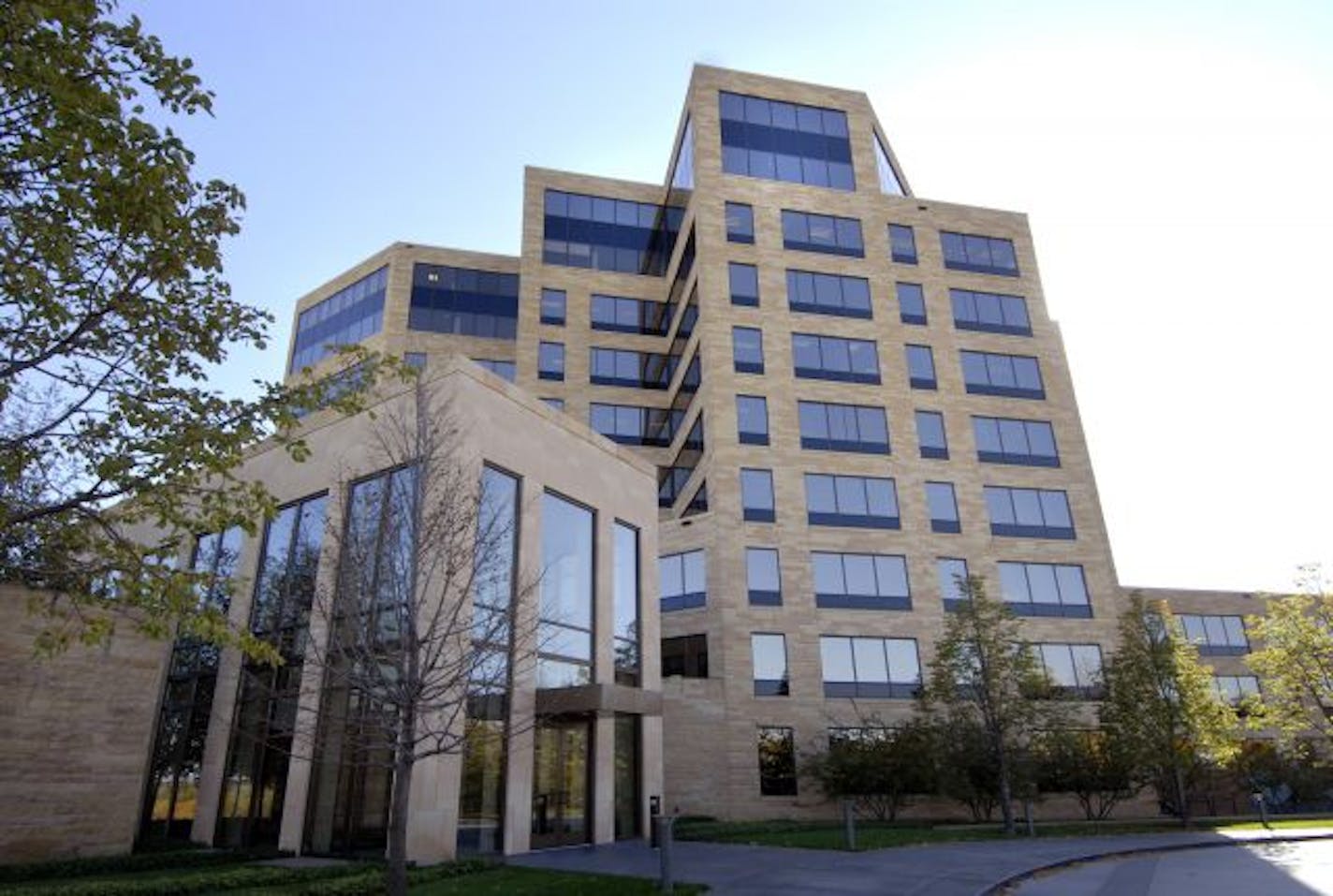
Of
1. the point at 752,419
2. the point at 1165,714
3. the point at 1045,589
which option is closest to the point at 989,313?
the point at 1045,589

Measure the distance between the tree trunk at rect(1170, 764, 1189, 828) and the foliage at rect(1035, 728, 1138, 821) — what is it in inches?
53.1

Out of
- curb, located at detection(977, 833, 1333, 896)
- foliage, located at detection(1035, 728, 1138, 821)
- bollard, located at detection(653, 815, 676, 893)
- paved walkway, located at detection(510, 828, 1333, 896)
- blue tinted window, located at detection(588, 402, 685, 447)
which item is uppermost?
blue tinted window, located at detection(588, 402, 685, 447)

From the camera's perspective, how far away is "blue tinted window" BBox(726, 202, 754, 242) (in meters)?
40.5

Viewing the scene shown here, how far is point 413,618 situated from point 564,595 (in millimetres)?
9155

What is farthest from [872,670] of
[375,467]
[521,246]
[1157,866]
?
[521,246]

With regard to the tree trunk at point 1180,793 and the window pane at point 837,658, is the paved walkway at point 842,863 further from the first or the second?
the window pane at point 837,658

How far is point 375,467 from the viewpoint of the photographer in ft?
60.2

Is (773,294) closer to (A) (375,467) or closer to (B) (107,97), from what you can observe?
(A) (375,467)

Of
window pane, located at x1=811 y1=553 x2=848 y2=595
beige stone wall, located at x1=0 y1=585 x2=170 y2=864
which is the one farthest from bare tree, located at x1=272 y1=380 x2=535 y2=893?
window pane, located at x1=811 y1=553 x2=848 y2=595

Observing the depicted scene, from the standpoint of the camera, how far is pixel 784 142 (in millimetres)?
43719

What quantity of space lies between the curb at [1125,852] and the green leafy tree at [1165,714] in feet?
17.8

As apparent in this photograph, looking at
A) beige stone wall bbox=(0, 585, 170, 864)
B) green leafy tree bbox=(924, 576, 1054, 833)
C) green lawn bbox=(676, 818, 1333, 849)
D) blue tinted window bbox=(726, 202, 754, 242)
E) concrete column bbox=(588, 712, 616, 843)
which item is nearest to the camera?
beige stone wall bbox=(0, 585, 170, 864)

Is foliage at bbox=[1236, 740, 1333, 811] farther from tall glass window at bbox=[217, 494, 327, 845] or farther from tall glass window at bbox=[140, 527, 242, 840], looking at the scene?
tall glass window at bbox=[140, 527, 242, 840]

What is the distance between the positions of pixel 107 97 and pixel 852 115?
44.6 metres
